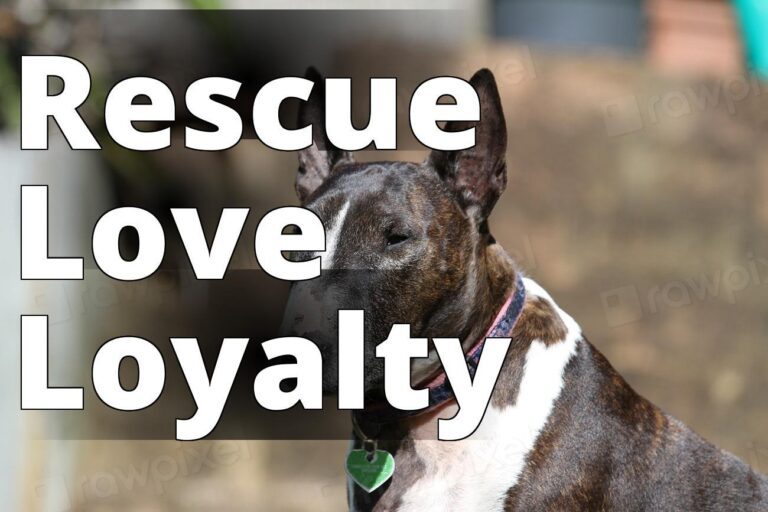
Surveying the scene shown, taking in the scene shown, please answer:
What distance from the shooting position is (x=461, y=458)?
8.92ft

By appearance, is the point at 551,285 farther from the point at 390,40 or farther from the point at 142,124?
the point at 142,124

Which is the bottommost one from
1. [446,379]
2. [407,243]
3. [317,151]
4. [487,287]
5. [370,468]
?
[370,468]

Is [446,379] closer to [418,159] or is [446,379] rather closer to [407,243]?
[407,243]

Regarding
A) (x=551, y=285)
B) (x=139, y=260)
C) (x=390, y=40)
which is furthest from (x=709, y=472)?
(x=390, y=40)

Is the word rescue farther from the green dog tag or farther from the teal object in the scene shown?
the teal object

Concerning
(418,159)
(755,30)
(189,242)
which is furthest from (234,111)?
(755,30)

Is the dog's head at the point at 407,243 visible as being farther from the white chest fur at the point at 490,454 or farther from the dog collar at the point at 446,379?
the white chest fur at the point at 490,454

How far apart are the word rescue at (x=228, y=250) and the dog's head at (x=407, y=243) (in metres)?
Result: 0.03

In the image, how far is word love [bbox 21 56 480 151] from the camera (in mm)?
3004

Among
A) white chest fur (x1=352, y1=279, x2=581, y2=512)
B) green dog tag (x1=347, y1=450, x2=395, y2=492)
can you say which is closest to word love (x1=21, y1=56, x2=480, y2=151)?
white chest fur (x1=352, y1=279, x2=581, y2=512)

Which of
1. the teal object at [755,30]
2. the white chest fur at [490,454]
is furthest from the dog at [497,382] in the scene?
the teal object at [755,30]

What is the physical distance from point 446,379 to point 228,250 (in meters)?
1.03

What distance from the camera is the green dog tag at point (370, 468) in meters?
2.75

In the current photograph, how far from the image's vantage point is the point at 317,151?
3.06 m
